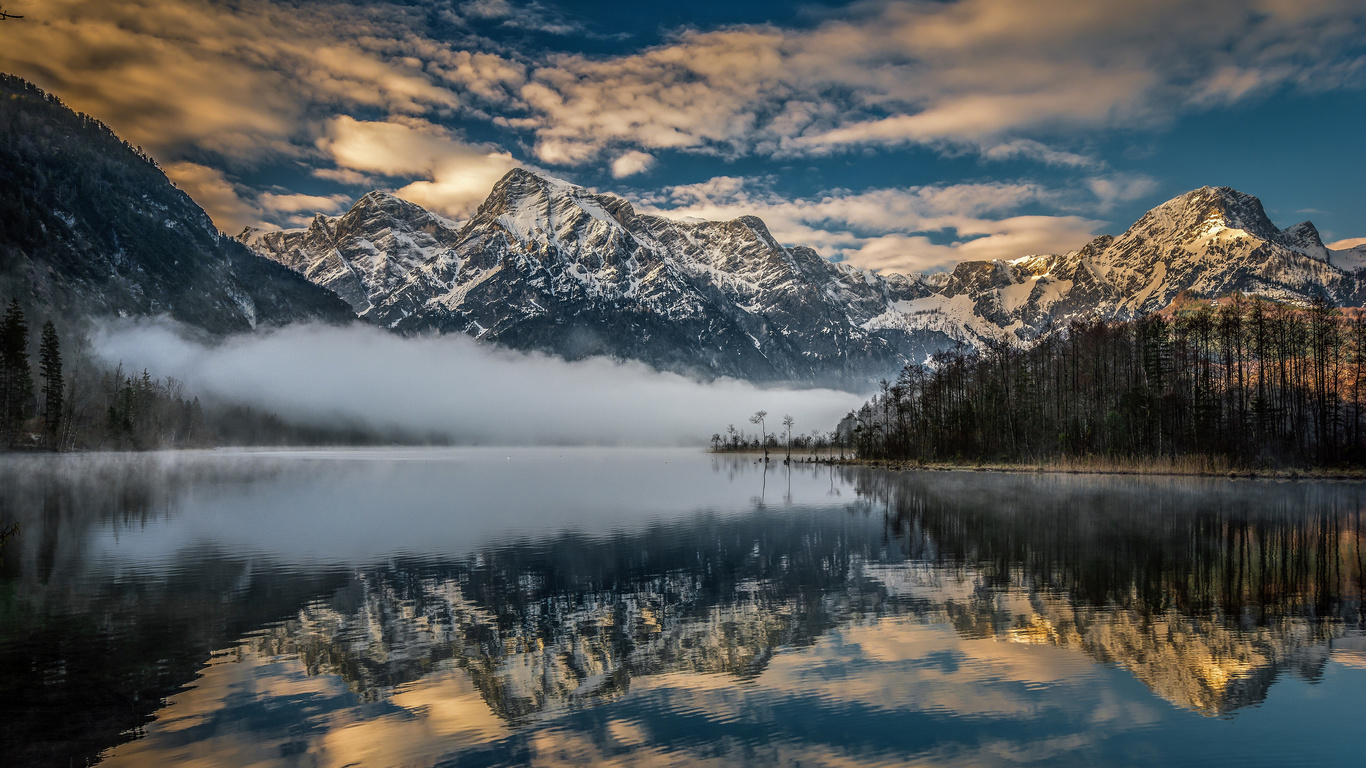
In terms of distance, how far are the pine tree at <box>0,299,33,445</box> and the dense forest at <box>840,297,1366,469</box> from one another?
161 metres

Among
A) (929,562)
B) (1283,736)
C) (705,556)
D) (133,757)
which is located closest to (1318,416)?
(929,562)

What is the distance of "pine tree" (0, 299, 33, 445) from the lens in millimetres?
129375

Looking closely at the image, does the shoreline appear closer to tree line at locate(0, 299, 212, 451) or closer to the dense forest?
the dense forest

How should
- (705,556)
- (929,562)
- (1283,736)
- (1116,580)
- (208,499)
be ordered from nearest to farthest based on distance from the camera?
(1283,736)
(1116,580)
(929,562)
(705,556)
(208,499)

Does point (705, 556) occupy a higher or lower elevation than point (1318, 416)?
lower

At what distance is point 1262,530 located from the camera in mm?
38000

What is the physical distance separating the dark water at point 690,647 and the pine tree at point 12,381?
122175 millimetres

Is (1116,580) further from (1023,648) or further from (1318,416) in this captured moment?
(1318,416)

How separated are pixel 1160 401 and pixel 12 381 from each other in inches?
7400

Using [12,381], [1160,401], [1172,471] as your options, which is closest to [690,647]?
[1172,471]

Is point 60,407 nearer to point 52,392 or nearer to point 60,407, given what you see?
point 60,407

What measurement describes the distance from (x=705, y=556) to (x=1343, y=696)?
22.8 metres

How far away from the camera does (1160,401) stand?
9325 cm

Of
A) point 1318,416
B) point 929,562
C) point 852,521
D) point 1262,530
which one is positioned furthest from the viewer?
point 1318,416
